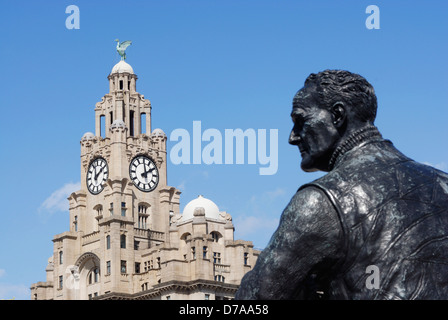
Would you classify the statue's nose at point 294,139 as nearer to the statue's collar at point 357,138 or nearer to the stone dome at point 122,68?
the statue's collar at point 357,138

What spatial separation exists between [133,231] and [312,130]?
286 feet

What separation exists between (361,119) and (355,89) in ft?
0.74

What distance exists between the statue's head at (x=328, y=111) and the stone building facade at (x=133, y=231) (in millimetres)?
75845

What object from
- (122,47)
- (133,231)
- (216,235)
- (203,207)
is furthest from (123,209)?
(122,47)

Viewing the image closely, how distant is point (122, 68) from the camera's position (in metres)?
103

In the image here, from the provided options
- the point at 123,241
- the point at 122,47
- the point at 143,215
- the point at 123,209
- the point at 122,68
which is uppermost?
the point at 122,47

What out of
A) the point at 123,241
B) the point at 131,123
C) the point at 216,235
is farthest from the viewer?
the point at 131,123

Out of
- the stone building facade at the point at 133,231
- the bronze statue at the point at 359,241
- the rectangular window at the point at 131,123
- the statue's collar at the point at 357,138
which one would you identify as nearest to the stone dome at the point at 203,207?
the stone building facade at the point at 133,231

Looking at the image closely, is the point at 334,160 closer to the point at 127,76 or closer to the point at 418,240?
the point at 418,240

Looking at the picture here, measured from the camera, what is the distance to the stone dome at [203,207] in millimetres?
90312

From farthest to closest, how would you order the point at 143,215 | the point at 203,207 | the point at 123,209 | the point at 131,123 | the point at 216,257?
the point at 131,123 < the point at 143,215 < the point at 123,209 < the point at 203,207 < the point at 216,257

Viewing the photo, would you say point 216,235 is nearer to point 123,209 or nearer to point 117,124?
point 123,209

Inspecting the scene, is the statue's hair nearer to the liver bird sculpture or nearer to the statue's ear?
the statue's ear

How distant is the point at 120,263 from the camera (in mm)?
90312
